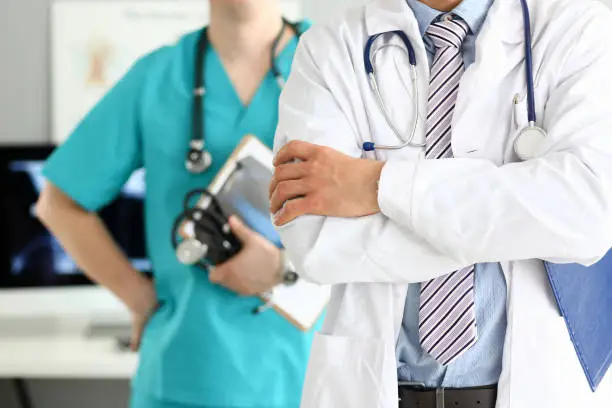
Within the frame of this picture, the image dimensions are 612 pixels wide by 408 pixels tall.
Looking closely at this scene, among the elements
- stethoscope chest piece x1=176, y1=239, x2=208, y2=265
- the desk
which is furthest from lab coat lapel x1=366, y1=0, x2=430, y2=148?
the desk

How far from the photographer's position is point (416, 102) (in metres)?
1.23

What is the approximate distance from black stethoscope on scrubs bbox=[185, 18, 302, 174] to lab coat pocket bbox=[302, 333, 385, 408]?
0.62 meters

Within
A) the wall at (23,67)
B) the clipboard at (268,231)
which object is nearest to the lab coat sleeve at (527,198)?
the clipboard at (268,231)

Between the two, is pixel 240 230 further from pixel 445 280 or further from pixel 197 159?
pixel 445 280

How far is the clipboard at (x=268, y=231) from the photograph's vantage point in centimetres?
175

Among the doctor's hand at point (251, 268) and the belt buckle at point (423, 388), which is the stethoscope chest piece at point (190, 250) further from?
the belt buckle at point (423, 388)

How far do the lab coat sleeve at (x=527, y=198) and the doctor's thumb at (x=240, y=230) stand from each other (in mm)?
654

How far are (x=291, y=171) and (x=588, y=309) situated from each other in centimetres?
43

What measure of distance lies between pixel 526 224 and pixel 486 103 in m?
0.20

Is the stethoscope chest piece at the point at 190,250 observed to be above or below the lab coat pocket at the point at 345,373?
below

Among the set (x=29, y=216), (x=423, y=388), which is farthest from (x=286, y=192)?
(x=29, y=216)

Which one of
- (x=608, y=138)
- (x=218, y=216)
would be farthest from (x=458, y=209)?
(x=218, y=216)

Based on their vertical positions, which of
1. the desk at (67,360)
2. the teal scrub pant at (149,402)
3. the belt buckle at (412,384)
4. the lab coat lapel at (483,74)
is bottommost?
the desk at (67,360)

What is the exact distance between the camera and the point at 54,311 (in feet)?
11.3
